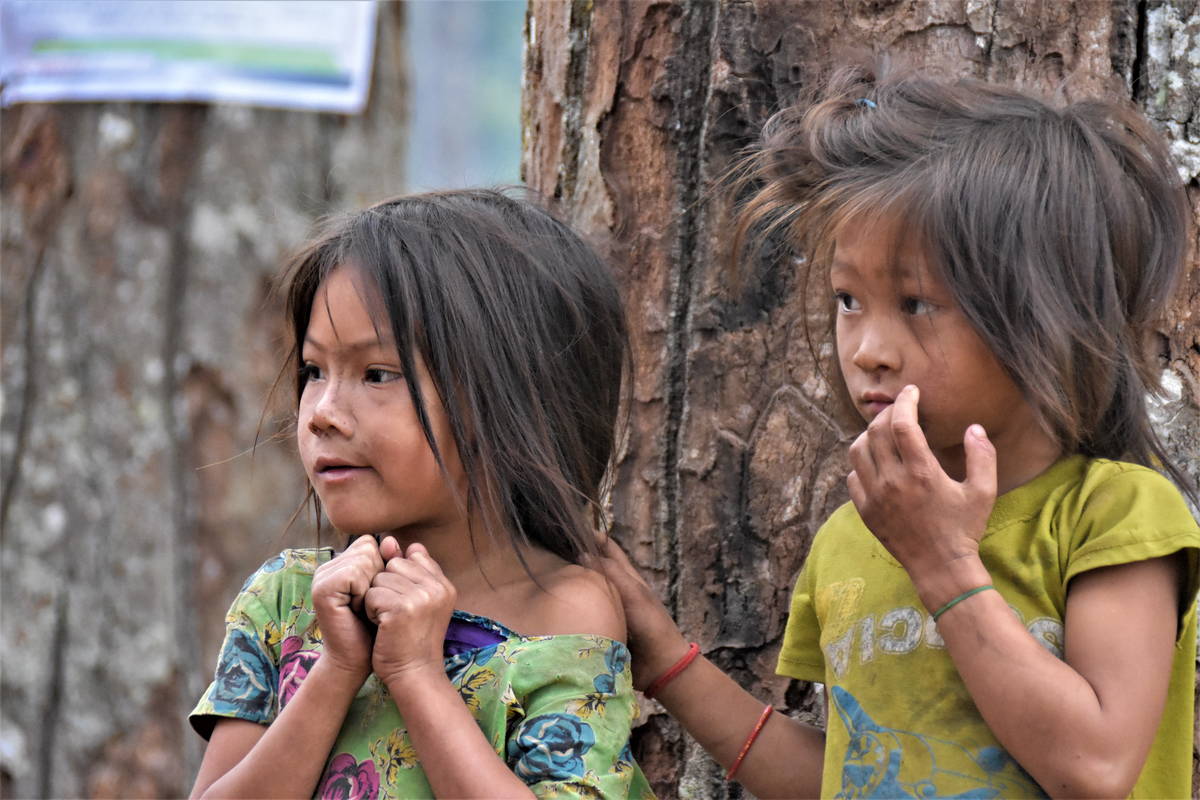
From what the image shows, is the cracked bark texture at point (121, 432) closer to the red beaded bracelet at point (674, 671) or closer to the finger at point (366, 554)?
the red beaded bracelet at point (674, 671)

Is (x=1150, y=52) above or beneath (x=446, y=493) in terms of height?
above

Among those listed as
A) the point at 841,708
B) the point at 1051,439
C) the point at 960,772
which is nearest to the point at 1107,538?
the point at 1051,439

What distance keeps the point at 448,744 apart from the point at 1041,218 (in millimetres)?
1005

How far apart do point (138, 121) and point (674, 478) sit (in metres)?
2.62

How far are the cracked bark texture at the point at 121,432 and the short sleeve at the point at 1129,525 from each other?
311 centimetres

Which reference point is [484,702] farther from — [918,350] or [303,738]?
[918,350]

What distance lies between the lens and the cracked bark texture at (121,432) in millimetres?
4363

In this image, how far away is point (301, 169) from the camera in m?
4.40

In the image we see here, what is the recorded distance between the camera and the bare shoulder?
1.91 m

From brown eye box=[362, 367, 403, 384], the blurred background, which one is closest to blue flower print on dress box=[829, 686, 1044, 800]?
brown eye box=[362, 367, 403, 384]

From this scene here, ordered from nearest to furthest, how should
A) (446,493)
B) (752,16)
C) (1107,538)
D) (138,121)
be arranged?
1. (1107,538)
2. (446,493)
3. (752,16)
4. (138,121)

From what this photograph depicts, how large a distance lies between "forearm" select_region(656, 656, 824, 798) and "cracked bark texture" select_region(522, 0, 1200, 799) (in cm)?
17

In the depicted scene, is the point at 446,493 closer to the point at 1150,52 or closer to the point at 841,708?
the point at 841,708

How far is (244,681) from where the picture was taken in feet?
6.29
